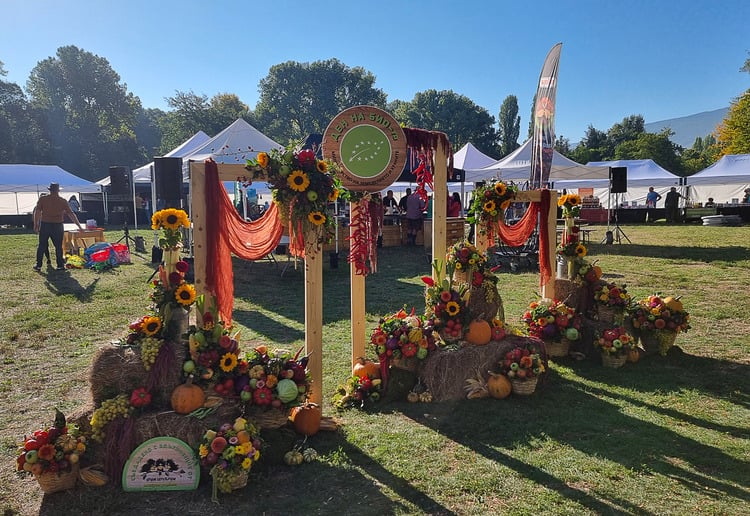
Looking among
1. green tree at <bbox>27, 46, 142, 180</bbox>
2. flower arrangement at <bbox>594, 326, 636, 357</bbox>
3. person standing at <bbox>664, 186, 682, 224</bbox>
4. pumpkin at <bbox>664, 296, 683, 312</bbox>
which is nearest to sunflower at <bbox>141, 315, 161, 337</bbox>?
flower arrangement at <bbox>594, 326, 636, 357</bbox>

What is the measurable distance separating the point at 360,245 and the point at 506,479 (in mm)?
2233

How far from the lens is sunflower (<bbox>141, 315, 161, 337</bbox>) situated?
11.8 feet

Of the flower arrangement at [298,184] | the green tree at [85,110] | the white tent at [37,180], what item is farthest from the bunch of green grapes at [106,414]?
the green tree at [85,110]

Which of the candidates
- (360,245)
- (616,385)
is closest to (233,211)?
(360,245)

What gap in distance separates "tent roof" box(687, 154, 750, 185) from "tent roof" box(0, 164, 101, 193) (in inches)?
1139

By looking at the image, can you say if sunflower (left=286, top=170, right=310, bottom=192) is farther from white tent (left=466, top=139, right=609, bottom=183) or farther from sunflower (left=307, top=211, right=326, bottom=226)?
white tent (left=466, top=139, right=609, bottom=183)

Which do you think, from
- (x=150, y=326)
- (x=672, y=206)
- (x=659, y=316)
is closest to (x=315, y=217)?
(x=150, y=326)

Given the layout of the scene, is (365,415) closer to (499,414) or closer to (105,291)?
(499,414)

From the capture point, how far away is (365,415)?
445cm

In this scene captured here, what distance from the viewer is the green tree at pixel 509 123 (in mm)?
64625

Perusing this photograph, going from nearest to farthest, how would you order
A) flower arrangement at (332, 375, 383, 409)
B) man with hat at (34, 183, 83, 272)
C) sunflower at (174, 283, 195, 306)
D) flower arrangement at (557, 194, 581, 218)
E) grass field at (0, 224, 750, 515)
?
grass field at (0, 224, 750, 515)
sunflower at (174, 283, 195, 306)
flower arrangement at (332, 375, 383, 409)
flower arrangement at (557, 194, 581, 218)
man with hat at (34, 183, 83, 272)

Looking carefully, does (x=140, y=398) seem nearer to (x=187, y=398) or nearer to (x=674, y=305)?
(x=187, y=398)

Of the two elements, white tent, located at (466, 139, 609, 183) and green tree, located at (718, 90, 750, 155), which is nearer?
white tent, located at (466, 139, 609, 183)

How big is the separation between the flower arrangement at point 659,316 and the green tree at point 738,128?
37.7 metres
